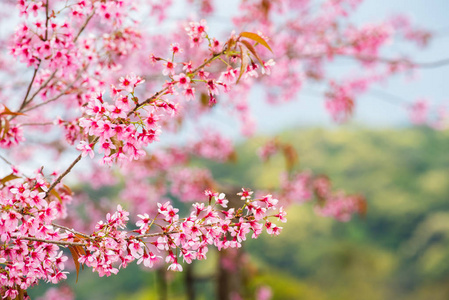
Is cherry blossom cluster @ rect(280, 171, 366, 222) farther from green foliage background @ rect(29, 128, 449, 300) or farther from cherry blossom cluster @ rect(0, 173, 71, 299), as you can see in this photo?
green foliage background @ rect(29, 128, 449, 300)

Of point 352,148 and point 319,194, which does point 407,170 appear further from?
point 319,194

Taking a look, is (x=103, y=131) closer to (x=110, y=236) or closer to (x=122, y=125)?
(x=122, y=125)

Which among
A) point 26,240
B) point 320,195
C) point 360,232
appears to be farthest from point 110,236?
point 360,232

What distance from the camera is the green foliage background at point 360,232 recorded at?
859 centimetres

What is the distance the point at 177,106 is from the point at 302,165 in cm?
1100

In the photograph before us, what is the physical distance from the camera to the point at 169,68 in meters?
0.97

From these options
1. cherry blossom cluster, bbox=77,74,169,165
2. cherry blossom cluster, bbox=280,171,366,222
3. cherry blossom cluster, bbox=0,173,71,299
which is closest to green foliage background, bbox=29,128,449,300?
cherry blossom cluster, bbox=280,171,366,222

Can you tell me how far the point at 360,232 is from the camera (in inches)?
423

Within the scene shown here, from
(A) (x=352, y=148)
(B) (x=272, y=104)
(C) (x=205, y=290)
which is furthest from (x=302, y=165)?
(B) (x=272, y=104)

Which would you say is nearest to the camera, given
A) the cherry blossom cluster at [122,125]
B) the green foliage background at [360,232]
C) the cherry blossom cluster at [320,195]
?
the cherry blossom cluster at [122,125]

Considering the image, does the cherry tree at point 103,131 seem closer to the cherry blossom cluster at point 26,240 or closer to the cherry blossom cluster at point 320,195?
the cherry blossom cluster at point 26,240

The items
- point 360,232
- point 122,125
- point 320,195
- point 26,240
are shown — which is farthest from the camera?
point 360,232

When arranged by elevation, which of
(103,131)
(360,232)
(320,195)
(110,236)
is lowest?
(110,236)

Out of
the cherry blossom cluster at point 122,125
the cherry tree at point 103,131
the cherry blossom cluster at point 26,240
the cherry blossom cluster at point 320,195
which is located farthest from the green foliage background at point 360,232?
the cherry blossom cluster at point 122,125
